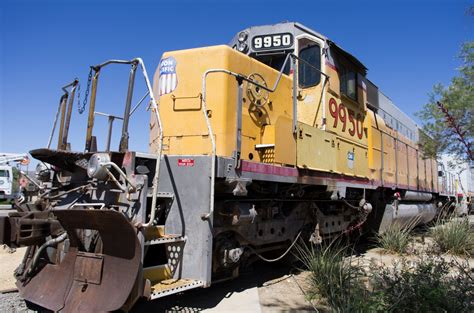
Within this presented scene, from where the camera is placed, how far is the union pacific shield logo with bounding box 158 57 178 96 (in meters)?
5.30

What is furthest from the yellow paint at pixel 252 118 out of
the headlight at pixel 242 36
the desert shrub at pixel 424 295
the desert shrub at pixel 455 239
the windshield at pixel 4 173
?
the windshield at pixel 4 173

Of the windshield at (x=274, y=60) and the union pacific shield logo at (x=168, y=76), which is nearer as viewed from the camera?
the union pacific shield logo at (x=168, y=76)

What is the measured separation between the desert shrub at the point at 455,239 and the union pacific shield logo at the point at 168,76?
6.45m

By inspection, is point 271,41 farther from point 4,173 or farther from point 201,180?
point 4,173

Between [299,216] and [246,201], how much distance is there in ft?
4.86

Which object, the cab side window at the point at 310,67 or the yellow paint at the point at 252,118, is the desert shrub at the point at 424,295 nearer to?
the yellow paint at the point at 252,118

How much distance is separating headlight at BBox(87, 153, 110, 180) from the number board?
Answer: 362 cm

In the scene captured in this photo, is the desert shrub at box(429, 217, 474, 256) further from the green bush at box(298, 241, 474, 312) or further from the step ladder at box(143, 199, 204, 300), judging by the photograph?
the step ladder at box(143, 199, 204, 300)

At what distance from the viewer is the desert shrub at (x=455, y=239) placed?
778 cm

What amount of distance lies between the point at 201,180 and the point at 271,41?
333cm

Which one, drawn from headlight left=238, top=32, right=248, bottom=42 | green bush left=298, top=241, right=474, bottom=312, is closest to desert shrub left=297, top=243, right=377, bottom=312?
green bush left=298, top=241, right=474, bottom=312

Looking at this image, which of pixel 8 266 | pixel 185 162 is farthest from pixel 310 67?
pixel 8 266

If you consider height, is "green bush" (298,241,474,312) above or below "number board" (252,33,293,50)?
below

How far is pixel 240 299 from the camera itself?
4875 millimetres
